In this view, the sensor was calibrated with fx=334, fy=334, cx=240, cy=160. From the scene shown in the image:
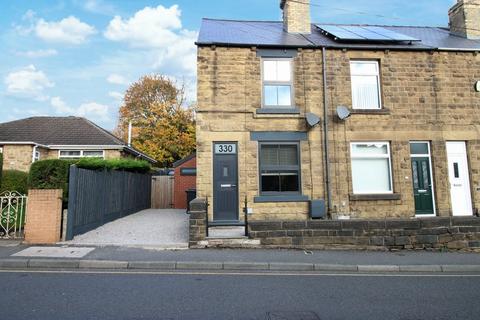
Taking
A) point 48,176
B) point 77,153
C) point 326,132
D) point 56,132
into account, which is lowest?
point 48,176

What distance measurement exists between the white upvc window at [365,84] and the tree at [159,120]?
928 inches

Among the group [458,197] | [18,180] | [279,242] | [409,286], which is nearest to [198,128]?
[279,242]

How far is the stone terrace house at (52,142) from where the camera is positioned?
62.3 ft

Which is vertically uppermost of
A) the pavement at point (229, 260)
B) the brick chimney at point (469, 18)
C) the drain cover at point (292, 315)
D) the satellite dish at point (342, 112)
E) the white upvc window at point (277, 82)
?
the brick chimney at point (469, 18)

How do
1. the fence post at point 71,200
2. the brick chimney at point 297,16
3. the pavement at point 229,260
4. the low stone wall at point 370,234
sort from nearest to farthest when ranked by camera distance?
the pavement at point 229,260
the low stone wall at point 370,234
the fence post at point 71,200
the brick chimney at point 297,16

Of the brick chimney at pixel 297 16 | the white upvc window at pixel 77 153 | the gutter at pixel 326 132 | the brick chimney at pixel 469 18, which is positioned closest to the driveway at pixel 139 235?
the gutter at pixel 326 132

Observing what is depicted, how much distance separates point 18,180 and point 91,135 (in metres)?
9.84

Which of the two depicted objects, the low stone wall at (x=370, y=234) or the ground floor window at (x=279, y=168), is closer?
the low stone wall at (x=370, y=234)

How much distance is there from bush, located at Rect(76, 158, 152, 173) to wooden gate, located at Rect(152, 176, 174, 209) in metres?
1.32

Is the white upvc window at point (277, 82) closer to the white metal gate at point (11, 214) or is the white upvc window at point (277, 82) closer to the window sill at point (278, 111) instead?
the window sill at point (278, 111)

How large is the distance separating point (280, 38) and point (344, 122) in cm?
408

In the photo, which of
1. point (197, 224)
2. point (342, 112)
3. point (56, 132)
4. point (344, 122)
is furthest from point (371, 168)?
point (56, 132)

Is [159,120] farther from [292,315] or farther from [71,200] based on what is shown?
[292,315]

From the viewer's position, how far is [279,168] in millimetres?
11625
